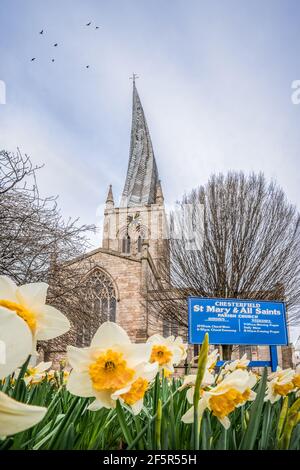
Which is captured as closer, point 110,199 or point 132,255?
point 132,255

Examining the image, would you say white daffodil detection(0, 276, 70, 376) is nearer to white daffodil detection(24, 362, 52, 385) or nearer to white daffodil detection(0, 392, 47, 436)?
white daffodil detection(0, 392, 47, 436)

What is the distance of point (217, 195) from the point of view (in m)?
12.6

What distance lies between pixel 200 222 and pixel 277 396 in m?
11.7

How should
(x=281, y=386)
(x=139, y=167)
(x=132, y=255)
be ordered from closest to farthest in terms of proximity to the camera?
(x=281, y=386) < (x=132, y=255) < (x=139, y=167)

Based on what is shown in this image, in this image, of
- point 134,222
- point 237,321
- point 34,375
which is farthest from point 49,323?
point 134,222

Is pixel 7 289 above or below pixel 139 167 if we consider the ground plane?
below

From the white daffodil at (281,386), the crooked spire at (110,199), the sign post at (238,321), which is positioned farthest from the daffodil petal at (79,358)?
the crooked spire at (110,199)

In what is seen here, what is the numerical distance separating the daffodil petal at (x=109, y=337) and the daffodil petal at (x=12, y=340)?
0.91 ft

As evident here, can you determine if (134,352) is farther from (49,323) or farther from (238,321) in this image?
(238,321)

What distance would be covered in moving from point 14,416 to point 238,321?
753 centimetres

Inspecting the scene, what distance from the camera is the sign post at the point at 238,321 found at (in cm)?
718

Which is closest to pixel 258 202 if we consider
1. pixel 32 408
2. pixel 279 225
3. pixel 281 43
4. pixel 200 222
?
pixel 279 225

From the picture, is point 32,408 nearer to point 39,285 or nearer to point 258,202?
point 39,285

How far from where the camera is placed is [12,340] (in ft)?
1.33
